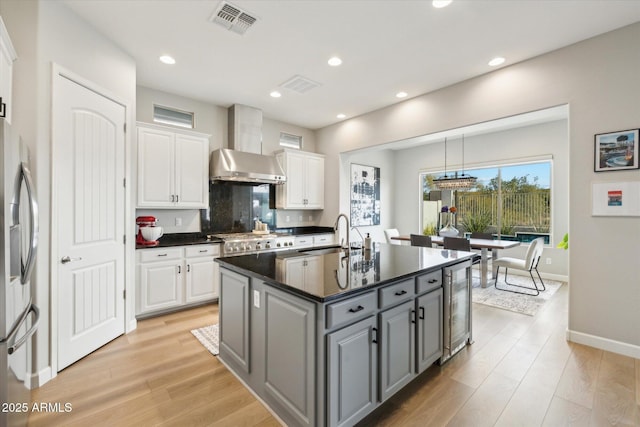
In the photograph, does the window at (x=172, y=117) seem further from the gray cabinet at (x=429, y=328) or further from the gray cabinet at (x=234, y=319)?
the gray cabinet at (x=429, y=328)

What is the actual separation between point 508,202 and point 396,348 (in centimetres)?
548

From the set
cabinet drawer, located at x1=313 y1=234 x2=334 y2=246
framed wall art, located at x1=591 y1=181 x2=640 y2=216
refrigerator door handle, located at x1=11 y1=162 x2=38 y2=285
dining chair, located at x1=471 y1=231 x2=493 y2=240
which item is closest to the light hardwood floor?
refrigerator door handle, located at x1=11 y1=162 x2=38 y2=285

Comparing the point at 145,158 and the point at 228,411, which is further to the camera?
the point at 145,158

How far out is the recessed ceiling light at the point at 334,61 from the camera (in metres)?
3.23

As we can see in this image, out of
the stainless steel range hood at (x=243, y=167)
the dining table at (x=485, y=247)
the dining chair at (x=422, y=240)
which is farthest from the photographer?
the dining chair at (x=422, y=240)

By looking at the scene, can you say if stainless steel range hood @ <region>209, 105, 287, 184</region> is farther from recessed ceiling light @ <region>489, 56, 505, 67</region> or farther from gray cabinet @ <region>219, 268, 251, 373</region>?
recessed ceiling light @ <region>489, 56, 505, 67</region>

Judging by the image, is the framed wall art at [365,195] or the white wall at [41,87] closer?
the white wall at [41,87]

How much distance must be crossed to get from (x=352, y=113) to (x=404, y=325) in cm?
398

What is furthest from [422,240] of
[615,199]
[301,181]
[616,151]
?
[616,151]

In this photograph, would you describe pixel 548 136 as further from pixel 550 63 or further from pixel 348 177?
pixel 348 177

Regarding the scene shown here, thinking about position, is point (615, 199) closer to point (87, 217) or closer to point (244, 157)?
point (244, 157)

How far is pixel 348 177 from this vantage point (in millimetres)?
5734

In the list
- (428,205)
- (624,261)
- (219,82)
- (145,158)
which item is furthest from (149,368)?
(428,205)

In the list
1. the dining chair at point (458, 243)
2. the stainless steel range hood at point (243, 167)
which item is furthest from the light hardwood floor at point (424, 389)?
the stainless steel range hood at point (243, 167)
